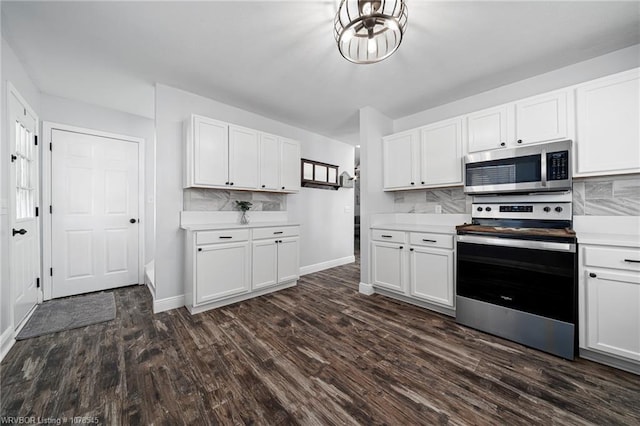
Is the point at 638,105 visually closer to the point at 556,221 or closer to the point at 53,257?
the point at 556,221

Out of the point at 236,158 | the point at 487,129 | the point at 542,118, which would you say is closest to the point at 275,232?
the point at 236,158

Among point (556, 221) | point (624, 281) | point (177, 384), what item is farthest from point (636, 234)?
point (177, 384)

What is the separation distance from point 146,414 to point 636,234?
3879mm

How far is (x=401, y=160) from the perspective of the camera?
3311mm

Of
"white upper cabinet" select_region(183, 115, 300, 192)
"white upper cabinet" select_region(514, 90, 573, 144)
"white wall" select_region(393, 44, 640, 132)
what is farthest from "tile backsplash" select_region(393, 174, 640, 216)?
"white upper cabinet" select_region(183, 115, 300, 192)

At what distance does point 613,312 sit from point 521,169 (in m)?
1.30

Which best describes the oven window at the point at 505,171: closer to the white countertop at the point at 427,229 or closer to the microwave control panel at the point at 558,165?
the microwave control panel at the point at 558,165

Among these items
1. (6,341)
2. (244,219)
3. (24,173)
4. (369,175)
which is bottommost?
(6,341)

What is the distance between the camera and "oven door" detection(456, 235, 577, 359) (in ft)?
6.18

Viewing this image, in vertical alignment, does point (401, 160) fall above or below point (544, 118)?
below

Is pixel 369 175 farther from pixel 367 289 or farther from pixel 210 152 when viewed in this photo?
pixel 210 152

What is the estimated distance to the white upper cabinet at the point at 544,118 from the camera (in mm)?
2172

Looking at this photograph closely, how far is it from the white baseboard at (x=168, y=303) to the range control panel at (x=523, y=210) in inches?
141

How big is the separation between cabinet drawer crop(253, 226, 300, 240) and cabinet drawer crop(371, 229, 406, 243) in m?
1.13
